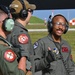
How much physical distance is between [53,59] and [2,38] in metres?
1.47

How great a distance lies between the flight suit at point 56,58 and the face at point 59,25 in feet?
0.39

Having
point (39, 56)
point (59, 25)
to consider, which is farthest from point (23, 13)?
point (59, 25)

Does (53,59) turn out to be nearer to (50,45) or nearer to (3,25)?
(50,45)

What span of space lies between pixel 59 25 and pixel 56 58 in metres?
0.53

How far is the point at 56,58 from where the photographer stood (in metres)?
4.45

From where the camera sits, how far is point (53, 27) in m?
4.73

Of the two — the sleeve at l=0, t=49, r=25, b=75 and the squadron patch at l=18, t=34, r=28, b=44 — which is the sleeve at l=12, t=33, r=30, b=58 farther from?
the sleeve at l=0, t=49, r=25, b=75

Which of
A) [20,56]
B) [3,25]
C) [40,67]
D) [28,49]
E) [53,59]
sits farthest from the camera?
[40,67]

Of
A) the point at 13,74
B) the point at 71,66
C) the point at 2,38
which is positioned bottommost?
the point at 71,66

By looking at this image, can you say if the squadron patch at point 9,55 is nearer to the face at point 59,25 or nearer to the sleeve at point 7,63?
the sleeve at point 7,63

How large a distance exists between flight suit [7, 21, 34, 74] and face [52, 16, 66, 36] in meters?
0.82

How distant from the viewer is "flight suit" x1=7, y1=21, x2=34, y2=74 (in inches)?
142

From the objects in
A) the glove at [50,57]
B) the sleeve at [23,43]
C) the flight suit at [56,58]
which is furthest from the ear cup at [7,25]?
the flight suit at [56,58]

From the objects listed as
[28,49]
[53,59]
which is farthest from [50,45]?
[28,49]
